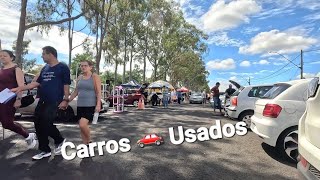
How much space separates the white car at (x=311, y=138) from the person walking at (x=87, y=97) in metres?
3.50

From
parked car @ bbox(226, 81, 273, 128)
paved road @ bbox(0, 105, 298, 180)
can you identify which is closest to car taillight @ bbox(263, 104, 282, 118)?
paved road @ bbox(0, 105, 298, 180)

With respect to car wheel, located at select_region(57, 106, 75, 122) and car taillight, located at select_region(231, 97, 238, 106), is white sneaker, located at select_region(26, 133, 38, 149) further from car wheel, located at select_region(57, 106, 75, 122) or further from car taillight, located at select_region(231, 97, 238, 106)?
car taillight, located at select_region(231, 97, 238, 106)

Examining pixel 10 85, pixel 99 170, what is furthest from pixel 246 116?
pixel 10 85

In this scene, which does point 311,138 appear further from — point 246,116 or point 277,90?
point 246,116

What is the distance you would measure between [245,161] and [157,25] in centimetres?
4071

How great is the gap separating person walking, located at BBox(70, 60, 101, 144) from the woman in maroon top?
1.04 meters

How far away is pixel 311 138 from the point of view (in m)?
3.37

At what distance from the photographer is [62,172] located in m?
5.27

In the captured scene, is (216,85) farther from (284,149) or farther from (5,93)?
(5,93)

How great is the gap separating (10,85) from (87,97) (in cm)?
143

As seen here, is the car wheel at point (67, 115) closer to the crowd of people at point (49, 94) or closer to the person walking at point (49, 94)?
the crowd of people at point (49, 94)

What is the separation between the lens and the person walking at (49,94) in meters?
5.87

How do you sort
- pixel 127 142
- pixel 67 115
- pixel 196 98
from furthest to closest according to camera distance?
pixel 196 98
pixel 67 115
pixel 127 142

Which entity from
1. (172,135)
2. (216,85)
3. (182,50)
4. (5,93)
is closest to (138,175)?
(5,93)
